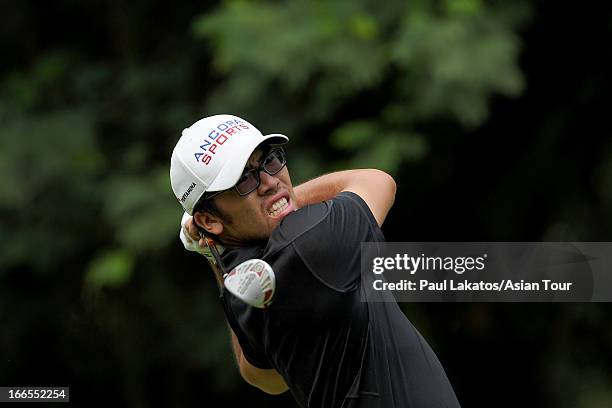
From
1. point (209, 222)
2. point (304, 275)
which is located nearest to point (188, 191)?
point (209, 222)

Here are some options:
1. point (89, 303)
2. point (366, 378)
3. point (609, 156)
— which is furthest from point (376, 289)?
point (89, 303)

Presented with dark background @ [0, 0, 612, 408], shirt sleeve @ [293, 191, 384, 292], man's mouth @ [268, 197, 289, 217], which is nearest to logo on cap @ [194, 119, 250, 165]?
man's mouth @ [268, 197, 289, 217]

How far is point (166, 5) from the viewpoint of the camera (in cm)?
869

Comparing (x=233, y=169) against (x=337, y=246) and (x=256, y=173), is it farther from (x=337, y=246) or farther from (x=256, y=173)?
(x=337, y=246)

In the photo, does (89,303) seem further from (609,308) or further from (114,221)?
(609,308)

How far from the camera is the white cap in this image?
8.74ft

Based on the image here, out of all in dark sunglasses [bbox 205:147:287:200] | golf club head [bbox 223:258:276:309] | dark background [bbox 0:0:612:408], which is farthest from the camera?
dark background [bbox 0:0:612:408]

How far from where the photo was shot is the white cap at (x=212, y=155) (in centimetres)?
266

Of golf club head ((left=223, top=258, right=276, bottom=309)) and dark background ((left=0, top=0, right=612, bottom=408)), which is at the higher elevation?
dark background ((left=0, top=0, right=612, bottom=408))

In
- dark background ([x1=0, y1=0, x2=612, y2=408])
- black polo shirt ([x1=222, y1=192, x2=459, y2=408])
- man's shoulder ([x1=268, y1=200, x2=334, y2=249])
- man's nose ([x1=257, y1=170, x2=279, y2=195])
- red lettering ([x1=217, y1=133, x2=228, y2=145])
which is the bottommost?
black polo shirt ([x1=222, y1=192, x2=459, y2=408])

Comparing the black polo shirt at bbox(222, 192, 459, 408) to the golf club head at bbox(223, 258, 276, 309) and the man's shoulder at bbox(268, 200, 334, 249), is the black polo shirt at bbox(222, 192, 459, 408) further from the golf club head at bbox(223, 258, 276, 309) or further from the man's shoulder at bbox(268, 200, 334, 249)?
the golf club head at bbox(223, 258, 276, 309)

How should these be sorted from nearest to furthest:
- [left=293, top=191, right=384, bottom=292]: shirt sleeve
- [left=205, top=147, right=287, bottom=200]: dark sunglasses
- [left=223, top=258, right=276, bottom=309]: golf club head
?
1. [left=223, top=258, right=276, bottom=309]: golf club head
2. [left=293, top=191, right=384, bottom=292]: shirt sleeve
3. [left=205, top=147, right=287, bottom=200]: dark sunglasses

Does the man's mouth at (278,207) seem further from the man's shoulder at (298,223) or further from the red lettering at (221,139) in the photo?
the red lettering at (221,139)

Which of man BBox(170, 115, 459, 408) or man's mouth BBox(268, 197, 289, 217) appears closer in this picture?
man BBox(170, 115, 459, 408)
